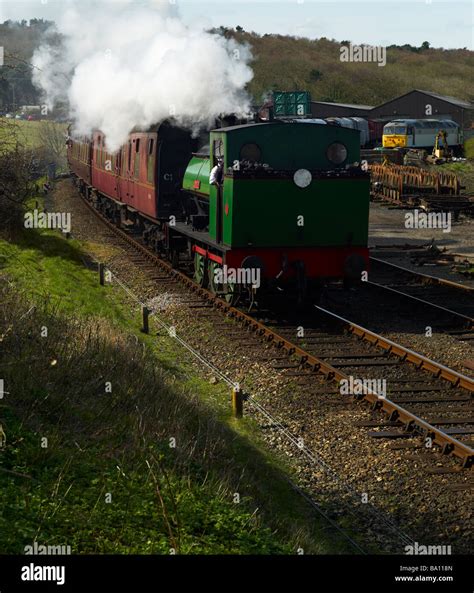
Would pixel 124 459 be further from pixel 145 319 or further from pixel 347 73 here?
pixel 347 73

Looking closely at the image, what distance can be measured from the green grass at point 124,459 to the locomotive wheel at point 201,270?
4.71 m

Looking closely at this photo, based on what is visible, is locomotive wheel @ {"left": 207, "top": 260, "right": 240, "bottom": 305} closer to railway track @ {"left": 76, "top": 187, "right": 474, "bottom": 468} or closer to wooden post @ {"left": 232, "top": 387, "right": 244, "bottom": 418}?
railway track @ {"left": 76, "top": 187, "right": 474, "bottom": 468}

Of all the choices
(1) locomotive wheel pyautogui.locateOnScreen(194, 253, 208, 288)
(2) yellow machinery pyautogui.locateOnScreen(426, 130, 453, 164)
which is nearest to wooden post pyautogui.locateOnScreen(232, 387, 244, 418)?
(1) locomotive wheel pyautogui.locateOnScreen(194, 253, 208, 288)

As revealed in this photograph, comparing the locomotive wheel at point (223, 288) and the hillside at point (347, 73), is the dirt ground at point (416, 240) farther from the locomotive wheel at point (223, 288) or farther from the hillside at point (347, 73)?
the hillside at point (347, 73)

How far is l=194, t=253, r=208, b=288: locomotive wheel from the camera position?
17.3m

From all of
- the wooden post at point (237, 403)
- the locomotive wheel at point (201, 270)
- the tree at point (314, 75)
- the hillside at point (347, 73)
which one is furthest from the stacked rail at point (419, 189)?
the tree at point (314, 75)

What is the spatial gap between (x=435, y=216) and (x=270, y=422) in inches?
957

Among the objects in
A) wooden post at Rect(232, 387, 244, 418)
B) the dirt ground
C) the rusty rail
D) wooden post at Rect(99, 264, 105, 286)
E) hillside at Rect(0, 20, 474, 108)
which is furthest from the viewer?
hillside at Rect(0, 20, 474, 108)

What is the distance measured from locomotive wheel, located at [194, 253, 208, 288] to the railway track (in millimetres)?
732

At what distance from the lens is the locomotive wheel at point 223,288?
1545 cm

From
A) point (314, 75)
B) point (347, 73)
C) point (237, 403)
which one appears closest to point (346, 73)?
point (347, 73)

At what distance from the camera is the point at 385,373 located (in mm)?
12250

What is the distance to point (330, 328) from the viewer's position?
1498 cm

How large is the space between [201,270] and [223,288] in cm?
166
